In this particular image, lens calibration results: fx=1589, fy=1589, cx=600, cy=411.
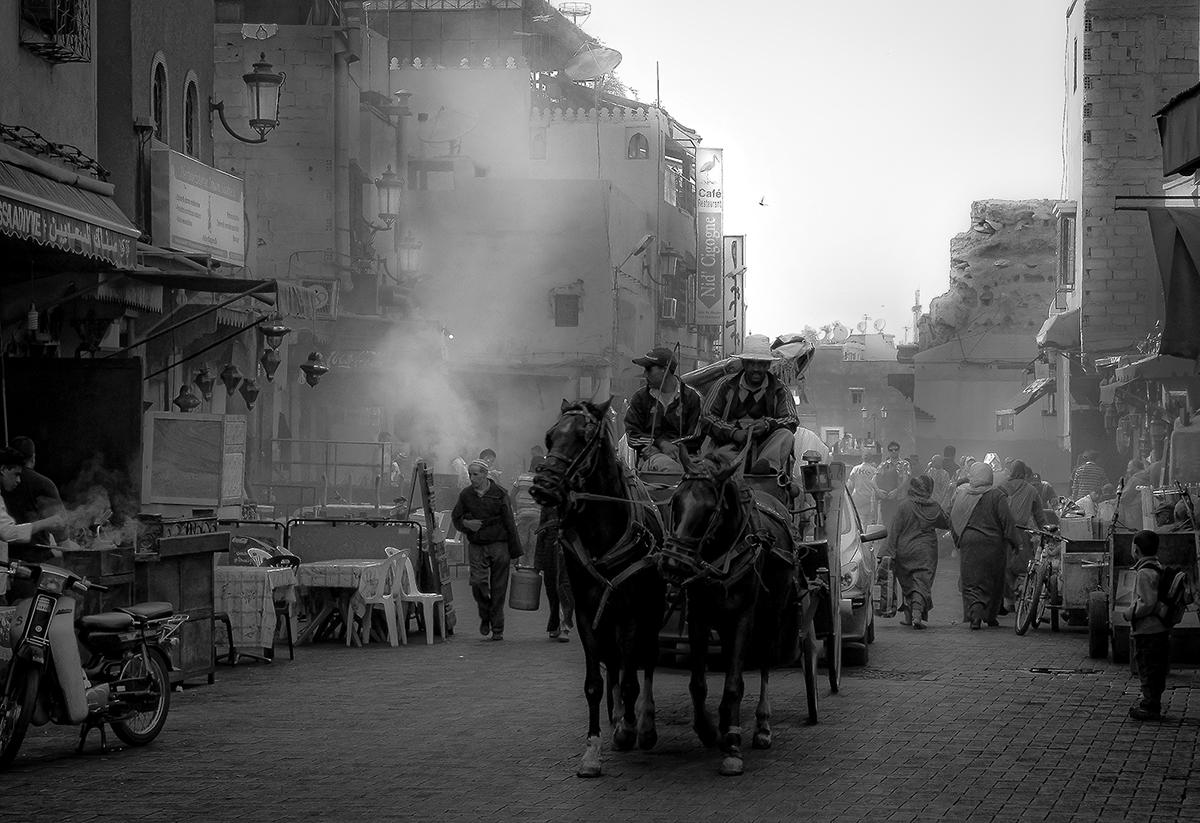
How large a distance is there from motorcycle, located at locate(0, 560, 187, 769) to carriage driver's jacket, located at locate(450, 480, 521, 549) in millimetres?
7167

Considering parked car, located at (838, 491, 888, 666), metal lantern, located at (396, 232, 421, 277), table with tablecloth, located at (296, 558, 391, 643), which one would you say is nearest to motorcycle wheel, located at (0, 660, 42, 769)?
table with tablecloth, located at (296, 558, 391, 643)

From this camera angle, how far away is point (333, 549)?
1725cm

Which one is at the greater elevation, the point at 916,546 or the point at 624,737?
the point at 916,546

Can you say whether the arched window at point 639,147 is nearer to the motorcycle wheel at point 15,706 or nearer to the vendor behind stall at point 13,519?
the vendor behind stall at point 13,519

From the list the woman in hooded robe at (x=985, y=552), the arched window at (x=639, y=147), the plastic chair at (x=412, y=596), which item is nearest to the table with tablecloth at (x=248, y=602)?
the plastic chair at (x=412, y=596)

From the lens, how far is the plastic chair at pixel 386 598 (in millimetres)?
16391

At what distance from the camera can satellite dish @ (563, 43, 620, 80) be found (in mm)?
62062

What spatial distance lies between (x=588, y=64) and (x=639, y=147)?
4.00 m

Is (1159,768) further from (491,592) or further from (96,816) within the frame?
(491,592)

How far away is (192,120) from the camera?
71.8 feet

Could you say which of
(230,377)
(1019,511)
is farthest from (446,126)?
(1019,511)

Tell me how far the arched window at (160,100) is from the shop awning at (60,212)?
18.1ft

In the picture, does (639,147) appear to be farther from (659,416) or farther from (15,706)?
(15,706)

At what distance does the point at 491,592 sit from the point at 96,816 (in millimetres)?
9669
